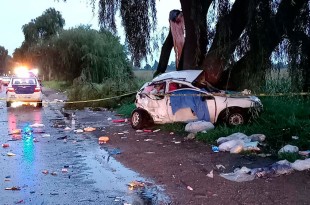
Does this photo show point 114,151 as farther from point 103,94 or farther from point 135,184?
point 103,94

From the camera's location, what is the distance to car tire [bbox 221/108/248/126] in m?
12.6

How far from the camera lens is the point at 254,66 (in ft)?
31.8

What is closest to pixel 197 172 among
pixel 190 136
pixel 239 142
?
pixel 239 142

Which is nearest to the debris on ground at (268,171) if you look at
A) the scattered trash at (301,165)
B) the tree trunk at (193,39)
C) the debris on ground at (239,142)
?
the scattered trash at (301,165)

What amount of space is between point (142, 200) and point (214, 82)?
23.9 ft

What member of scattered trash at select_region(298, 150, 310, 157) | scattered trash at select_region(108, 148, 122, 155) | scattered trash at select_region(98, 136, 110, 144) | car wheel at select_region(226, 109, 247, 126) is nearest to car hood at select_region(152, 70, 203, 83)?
car wheel at select_region(226, 109, 247, 126)

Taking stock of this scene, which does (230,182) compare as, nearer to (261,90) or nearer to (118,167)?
(118,167)

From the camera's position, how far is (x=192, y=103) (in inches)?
503

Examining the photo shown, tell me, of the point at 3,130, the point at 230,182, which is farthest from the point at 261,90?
the point at 3,130

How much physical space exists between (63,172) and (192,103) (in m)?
5.43

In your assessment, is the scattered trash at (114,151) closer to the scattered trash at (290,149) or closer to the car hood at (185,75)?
the car hood at (185,75)

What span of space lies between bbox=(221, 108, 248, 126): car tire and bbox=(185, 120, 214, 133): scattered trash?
2.17ft

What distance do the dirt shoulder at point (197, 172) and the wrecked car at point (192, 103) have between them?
2.82ft

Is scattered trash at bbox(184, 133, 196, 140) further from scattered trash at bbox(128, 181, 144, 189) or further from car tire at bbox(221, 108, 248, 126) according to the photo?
scattered trash at bbox(128, 181, 144, 189)
